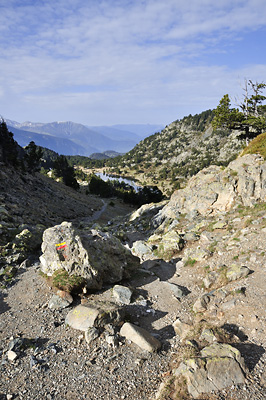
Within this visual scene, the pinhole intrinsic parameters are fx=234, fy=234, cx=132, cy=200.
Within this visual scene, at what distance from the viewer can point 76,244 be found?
1792cm

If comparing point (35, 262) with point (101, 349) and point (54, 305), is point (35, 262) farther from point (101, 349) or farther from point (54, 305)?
point (101, 349)

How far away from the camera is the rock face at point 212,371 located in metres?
8.77

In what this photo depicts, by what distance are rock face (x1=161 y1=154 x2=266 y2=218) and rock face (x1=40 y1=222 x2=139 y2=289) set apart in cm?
1507

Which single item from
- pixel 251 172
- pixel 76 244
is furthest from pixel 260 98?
pixel 76 244

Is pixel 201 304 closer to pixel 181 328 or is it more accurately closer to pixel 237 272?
pixel 181 328

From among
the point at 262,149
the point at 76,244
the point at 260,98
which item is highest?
the point at 260,98

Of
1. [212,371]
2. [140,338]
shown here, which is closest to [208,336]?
[212,371]

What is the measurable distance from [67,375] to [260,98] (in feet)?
139

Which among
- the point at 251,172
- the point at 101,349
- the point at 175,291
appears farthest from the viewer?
the point at 251,172

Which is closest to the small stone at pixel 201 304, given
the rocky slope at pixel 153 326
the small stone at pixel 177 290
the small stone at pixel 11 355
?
the rocky slope at pixel 153 326

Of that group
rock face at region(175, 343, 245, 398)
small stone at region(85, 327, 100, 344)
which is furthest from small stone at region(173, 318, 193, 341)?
small stone at region(85, 327, 100, 344)

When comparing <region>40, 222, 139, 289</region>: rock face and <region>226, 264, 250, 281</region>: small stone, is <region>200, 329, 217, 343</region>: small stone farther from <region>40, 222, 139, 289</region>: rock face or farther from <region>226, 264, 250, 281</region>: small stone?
<region>40, 222, 139, 289</region>: rock face

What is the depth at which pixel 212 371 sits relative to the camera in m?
9.09

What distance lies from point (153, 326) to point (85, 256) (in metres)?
6.80
